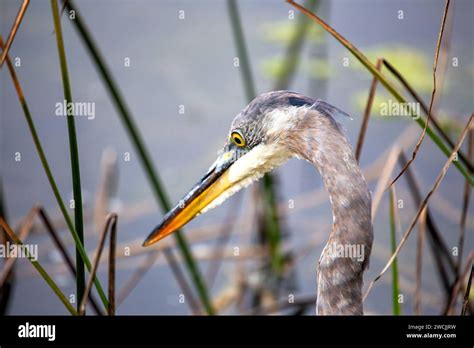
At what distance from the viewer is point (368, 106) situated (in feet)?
6.93

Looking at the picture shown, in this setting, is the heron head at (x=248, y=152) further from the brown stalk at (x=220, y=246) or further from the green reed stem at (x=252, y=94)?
the brown stalk at (x=220, y=246)

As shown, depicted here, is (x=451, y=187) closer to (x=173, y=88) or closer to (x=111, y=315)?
(x=173, y=88)

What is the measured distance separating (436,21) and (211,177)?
3174mm

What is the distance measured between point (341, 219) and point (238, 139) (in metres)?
0.45

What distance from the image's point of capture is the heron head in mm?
1932

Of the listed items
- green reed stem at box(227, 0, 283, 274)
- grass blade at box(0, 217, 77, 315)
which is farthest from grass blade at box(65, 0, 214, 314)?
green reed stem at box(227, 0, 283, 274)

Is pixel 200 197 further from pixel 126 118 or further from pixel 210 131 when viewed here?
pixel 210 131

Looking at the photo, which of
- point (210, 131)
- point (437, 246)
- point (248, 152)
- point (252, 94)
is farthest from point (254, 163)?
point (210, 131)

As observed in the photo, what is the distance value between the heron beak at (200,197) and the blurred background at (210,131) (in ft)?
4.04

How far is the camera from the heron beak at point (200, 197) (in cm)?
209

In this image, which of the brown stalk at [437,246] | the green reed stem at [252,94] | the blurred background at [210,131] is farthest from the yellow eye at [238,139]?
the blurred background at [210,131]

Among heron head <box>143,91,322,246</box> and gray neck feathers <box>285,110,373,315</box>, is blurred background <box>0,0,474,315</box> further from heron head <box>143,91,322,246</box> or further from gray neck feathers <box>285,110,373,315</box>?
gray neck feathers <box>285,110,373,315</box>

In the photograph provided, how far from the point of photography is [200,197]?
2.11 meters
